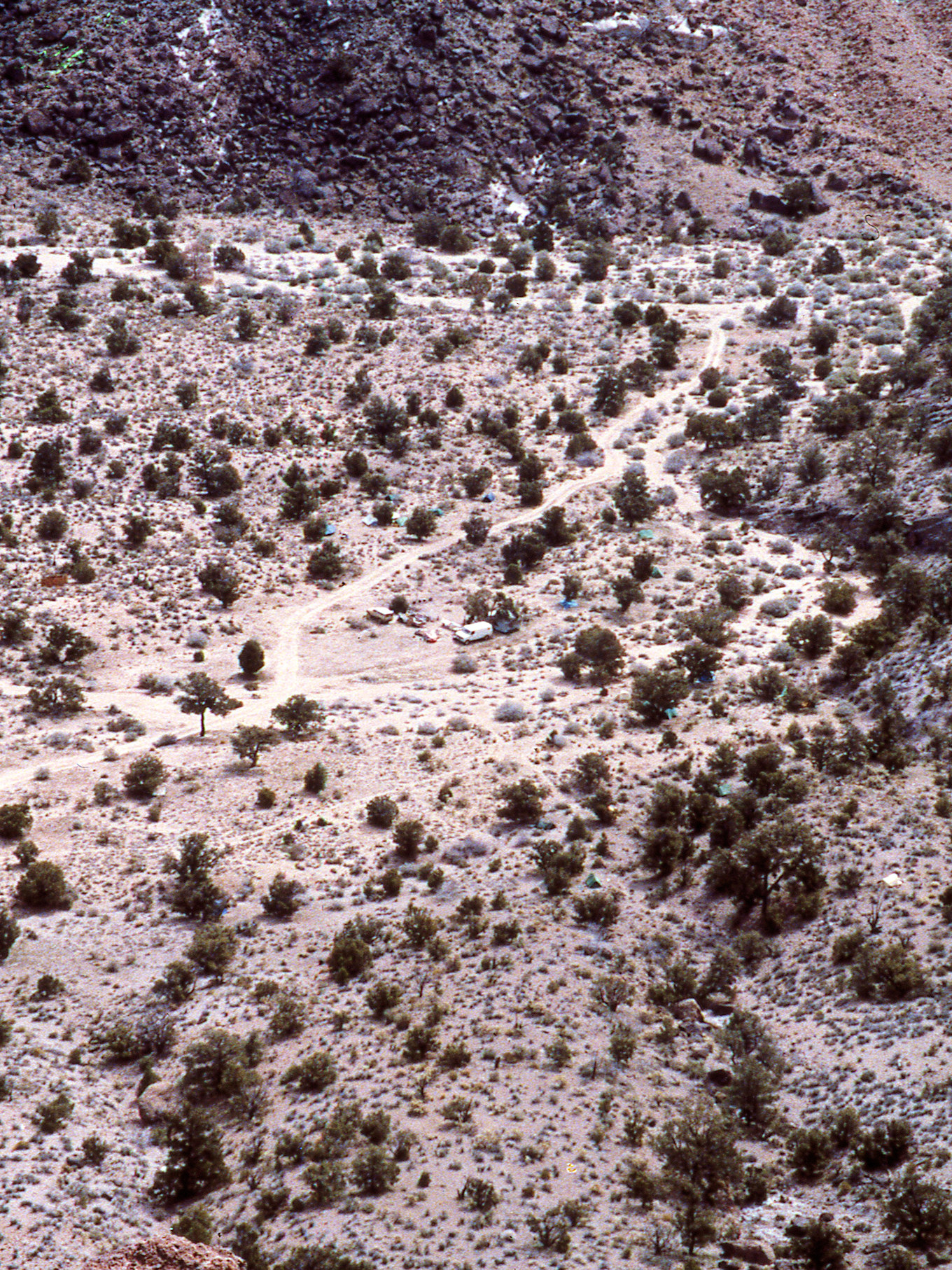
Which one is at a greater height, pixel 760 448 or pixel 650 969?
pixel 760 448

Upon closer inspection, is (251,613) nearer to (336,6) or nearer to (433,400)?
(433,400)

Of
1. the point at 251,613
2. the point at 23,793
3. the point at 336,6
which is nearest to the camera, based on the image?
the point at 23,793

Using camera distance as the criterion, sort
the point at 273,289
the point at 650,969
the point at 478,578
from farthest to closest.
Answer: the point at 273,289, the point at 478,578, the point at 650,969

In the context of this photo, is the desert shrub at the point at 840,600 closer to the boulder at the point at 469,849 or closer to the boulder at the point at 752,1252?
the boulder at the point at 469,849

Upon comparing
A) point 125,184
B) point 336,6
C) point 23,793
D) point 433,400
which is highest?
Result: point 336,6

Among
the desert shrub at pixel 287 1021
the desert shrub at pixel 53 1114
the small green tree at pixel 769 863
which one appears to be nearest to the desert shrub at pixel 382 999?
the desert shrub at pixel 287 1021

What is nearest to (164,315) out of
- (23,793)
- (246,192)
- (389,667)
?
(246,192)

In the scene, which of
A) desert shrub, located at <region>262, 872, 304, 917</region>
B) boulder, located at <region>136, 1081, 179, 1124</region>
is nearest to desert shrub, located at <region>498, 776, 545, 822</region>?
desert shrub, located at <region>262, 872, 304, 917</region>
